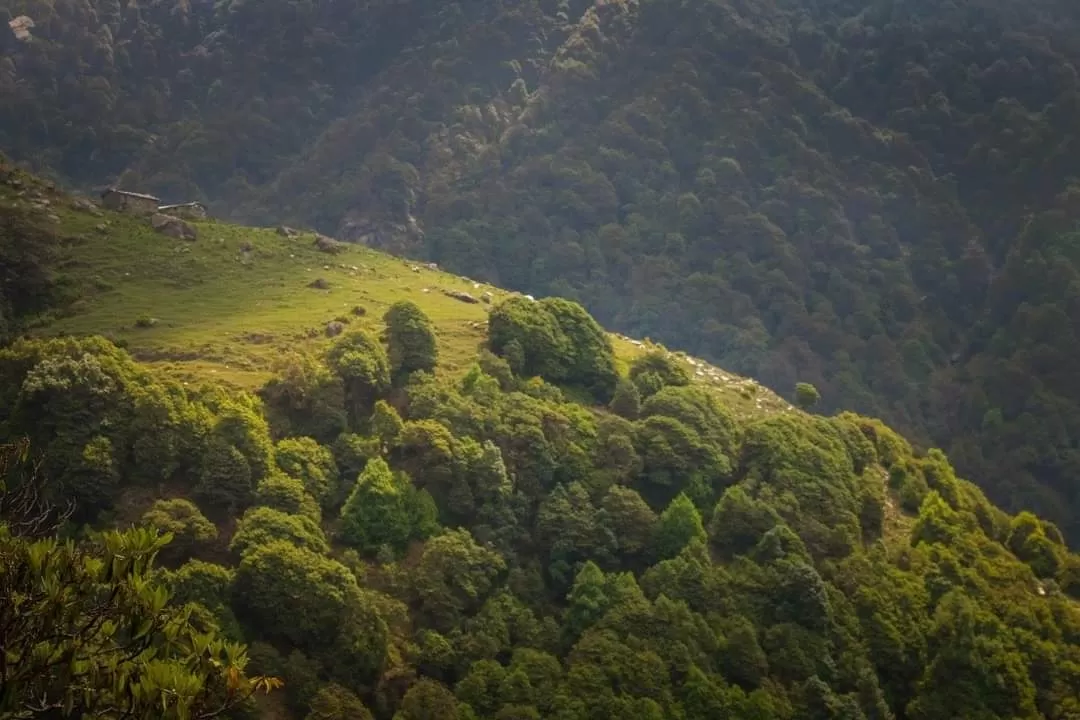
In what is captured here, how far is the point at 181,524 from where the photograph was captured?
1610 inches

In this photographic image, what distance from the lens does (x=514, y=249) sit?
564ft

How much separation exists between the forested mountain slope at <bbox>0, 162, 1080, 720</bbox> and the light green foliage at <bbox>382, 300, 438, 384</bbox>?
0.66 feet

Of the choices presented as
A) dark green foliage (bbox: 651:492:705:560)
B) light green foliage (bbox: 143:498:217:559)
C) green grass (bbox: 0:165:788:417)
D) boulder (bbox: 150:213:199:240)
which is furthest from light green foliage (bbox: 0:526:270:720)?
boulder (bbox: 150:213:199:240)

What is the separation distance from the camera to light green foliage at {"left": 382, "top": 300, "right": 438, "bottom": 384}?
2376 inches

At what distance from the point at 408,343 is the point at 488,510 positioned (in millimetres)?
13612

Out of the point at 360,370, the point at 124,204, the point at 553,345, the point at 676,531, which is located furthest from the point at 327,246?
the point at 676,531

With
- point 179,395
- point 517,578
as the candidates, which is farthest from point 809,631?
point 179,395

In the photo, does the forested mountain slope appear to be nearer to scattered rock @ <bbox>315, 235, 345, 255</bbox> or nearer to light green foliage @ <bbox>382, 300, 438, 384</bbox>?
light green foliage @ <bbox>382, 300, 438, 384</bbox>

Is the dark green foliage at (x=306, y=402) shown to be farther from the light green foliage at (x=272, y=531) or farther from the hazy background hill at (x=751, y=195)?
the hazy background hill at (x=751, y=195)

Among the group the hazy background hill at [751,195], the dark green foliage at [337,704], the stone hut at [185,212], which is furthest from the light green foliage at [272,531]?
the hazy background hill at [751,195]

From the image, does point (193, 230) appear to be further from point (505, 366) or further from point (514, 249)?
point (514, 249)

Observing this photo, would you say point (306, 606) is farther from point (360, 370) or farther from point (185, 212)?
point (185, 212)

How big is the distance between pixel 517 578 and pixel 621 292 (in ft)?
377

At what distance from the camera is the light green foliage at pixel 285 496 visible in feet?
151
